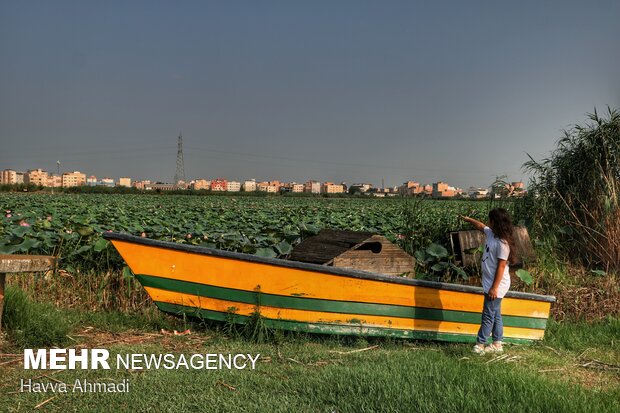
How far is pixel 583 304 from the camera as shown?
23.4ft

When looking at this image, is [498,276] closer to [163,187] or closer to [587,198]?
[587,198]

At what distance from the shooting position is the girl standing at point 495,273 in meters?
5.03

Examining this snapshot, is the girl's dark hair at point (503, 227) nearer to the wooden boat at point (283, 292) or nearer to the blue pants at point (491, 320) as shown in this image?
the blue pants at point (491, 320)

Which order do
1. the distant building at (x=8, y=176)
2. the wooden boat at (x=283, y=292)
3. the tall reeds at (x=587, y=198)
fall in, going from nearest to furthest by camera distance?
1. the wooden boat at (x=283, y=292)
2. the tall reeds at (x=587, y=198)
3. the distant building at (x=8, y=176)

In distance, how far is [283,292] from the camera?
5.32 m

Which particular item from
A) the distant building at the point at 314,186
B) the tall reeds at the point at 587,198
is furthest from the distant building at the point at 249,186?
the tall reeds at the point at 587,198

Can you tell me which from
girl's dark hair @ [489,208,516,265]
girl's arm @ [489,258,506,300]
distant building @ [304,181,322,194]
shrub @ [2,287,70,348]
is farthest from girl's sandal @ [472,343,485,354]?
distant building @ [304,181,322,194]

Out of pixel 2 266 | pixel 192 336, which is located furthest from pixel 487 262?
pixel 2 266

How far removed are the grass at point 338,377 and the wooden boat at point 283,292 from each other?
227 mm

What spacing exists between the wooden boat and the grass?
0.23 metres

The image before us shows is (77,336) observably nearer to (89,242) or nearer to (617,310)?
(89,242)

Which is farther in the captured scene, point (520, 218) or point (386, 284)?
point (520, 218)

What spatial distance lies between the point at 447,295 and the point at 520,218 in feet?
15.2

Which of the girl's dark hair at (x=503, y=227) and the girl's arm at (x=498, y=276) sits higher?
the girl's dark hair at (x=503, y=227)
